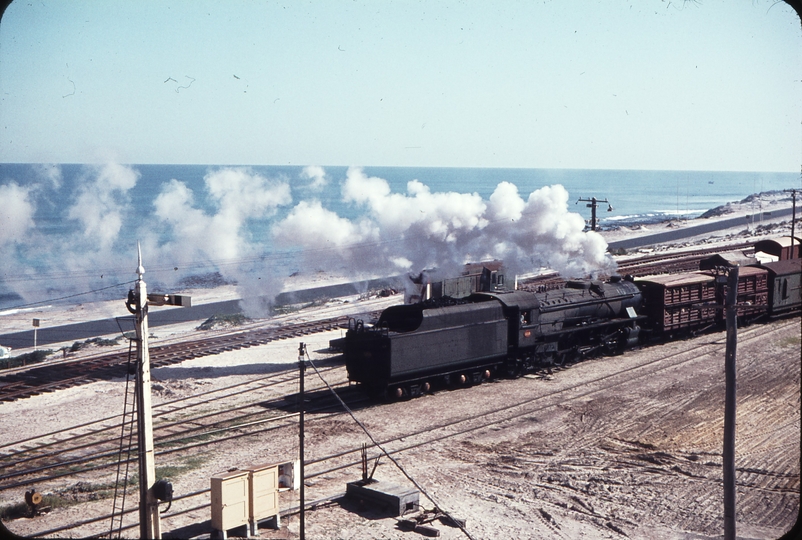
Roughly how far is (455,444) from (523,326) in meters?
8.33

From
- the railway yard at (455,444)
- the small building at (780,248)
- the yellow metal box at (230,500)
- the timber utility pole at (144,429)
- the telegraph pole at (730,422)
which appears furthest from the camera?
the small building at (780,248)

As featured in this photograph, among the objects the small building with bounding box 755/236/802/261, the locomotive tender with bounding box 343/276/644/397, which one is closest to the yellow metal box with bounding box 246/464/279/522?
the locomotive tender with bounding box 343/276/644/397

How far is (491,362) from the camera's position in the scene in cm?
2748

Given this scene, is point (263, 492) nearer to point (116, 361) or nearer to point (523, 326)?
point (523, 326)

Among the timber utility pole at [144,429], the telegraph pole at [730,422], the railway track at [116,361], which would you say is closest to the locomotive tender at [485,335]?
the railway track at [116,361]

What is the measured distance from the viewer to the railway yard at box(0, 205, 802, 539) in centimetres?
1573

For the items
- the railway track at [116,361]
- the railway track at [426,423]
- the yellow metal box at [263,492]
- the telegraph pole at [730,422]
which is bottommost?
the railway track at [116,361]

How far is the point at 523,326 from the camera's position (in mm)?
27969

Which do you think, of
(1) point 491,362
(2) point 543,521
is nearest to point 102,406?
(1) point 491,362

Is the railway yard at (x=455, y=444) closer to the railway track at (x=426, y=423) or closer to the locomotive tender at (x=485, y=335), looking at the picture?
the railway track at (x=426, y=423)

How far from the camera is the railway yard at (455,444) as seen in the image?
1573 centimetres

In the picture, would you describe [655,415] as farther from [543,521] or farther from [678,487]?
[543,521]

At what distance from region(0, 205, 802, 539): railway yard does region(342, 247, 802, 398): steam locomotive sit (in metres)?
0.84

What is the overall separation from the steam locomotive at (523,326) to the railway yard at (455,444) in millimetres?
841
